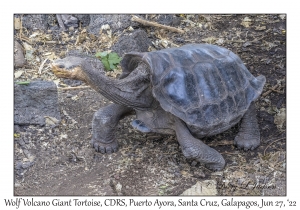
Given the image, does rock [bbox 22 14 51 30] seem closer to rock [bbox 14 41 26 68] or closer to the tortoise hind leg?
rock [bbox 14 41 26 68]

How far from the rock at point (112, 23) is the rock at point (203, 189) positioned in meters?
3.92

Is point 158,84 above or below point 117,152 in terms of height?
above

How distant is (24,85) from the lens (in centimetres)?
624

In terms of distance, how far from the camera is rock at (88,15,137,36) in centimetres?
834

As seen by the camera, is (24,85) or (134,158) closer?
(134,158)

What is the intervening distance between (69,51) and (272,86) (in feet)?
10.6

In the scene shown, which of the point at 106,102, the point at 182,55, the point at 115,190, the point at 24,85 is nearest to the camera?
the point at 115,190

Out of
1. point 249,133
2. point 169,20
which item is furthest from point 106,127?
point 169,20

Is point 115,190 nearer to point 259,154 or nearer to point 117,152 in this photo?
point 117,152

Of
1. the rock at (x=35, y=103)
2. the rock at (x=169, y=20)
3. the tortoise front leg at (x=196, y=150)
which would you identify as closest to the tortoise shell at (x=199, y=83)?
the tortoise front leg at (x=196, y=150)

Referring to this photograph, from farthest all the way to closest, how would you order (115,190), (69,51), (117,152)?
(69,51) < (117,152) < (115,190)

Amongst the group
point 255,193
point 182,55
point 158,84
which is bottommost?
point 255,193

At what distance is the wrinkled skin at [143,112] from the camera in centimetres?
522

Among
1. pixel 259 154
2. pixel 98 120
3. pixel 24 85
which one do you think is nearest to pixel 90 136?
pixel 98 120
